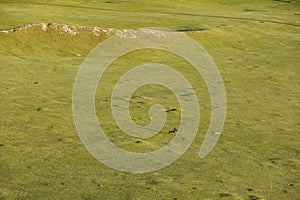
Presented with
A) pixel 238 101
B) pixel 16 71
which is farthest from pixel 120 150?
pixel 16 71

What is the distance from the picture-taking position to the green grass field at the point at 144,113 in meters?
7.24

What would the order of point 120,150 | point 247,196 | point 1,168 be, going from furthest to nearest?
point 120,150 → point 1,168 → point 247,196

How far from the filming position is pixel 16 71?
1331 centimetres

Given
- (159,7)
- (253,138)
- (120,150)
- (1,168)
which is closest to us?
(1,168)

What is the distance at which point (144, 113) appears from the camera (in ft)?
35.0

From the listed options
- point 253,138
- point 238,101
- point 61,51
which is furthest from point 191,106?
point 61,51

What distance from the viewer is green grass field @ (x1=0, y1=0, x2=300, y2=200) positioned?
23.7 feet

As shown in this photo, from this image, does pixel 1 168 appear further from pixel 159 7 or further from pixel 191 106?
pixel 159 7

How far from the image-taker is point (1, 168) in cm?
750

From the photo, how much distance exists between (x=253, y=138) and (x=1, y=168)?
4604 millimetres

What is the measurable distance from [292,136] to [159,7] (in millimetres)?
18744

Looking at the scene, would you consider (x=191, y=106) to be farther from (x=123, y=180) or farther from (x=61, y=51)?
(x=61, y=51)

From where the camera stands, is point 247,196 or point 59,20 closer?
point 247,196

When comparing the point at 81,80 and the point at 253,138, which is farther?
the point at 81,80
